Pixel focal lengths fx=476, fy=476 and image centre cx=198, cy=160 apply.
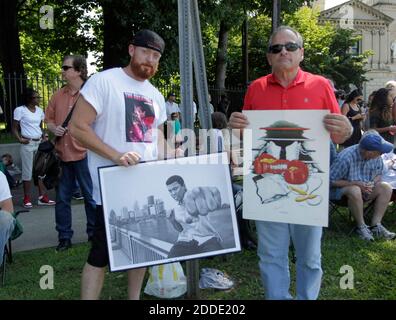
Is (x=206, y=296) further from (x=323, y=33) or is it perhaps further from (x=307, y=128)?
(x=323, y=33)

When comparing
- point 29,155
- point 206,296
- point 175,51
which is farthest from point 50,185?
point 175,51

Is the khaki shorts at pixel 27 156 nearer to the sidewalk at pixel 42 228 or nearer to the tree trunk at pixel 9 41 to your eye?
the sidewalk at pixel 42 228

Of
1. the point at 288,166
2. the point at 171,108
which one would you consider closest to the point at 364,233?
the point at 288,166

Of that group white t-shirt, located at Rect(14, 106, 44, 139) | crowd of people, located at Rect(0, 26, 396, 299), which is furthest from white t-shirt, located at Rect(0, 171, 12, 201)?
white t-shirt, located at Rect(14, 106, 44, 139)

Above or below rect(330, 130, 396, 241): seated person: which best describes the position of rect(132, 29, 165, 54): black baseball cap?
above

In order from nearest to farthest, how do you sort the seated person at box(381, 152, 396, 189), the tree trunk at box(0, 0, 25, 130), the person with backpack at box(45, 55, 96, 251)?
the person with backpack at box(45, 55, 96, 251)
the seated person at box(381, 152, 396, 189)
the tree trunk at box(0, 0, 25, 130)

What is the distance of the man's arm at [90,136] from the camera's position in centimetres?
282

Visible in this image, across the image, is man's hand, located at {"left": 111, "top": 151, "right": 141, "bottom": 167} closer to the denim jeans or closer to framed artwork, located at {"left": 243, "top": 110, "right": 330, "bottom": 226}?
framed artwork, located at {"left": 243, "top": 110, "right": 330, "bottom": 226}

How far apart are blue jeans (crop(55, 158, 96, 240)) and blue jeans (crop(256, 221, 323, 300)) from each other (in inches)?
95.5

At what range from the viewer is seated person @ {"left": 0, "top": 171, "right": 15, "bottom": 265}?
3.86m

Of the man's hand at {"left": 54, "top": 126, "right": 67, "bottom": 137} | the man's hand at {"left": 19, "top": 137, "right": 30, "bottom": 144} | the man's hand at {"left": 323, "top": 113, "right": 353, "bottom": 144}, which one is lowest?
the man's hand at {"left": 19, "top": 137, "right": 30, "bottom": 144}

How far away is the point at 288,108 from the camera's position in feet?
9.64

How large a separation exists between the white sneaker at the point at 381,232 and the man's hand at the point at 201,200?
3.17 metres

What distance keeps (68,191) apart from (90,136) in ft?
7.88
